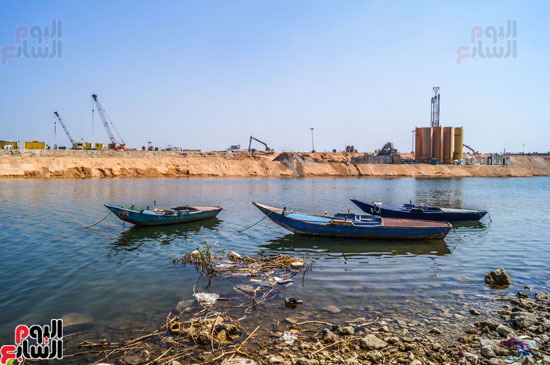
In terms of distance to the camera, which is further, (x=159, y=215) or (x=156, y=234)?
(x=159, y=215)

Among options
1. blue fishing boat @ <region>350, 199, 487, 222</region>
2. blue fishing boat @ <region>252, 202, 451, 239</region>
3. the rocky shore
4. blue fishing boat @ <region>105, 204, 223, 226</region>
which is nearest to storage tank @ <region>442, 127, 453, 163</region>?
blue fishing boat @ <region>350, 199, 487, 222</region>

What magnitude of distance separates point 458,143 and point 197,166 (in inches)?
2970

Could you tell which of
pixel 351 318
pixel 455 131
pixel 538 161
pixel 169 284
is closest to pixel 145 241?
pixel 169 284

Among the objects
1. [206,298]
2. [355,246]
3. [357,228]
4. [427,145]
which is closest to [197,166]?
[357,228]

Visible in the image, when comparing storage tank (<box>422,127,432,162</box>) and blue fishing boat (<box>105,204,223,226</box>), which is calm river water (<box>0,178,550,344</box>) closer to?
blue fishing boat (<box>105,204,223,226</box>)

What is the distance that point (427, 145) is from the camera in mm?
97500

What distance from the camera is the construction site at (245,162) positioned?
63.2m

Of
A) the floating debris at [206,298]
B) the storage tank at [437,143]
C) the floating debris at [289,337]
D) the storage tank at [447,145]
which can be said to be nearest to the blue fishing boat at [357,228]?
the floating debris at [206,298]

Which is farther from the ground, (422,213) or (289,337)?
(422,213)

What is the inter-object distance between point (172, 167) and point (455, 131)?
80.4 metres

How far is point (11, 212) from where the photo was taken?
25.4m

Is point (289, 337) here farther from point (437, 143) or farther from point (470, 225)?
point (437, 143)

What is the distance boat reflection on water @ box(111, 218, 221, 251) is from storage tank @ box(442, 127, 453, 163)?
9019 centimetres

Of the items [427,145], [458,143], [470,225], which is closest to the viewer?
[470,225]
